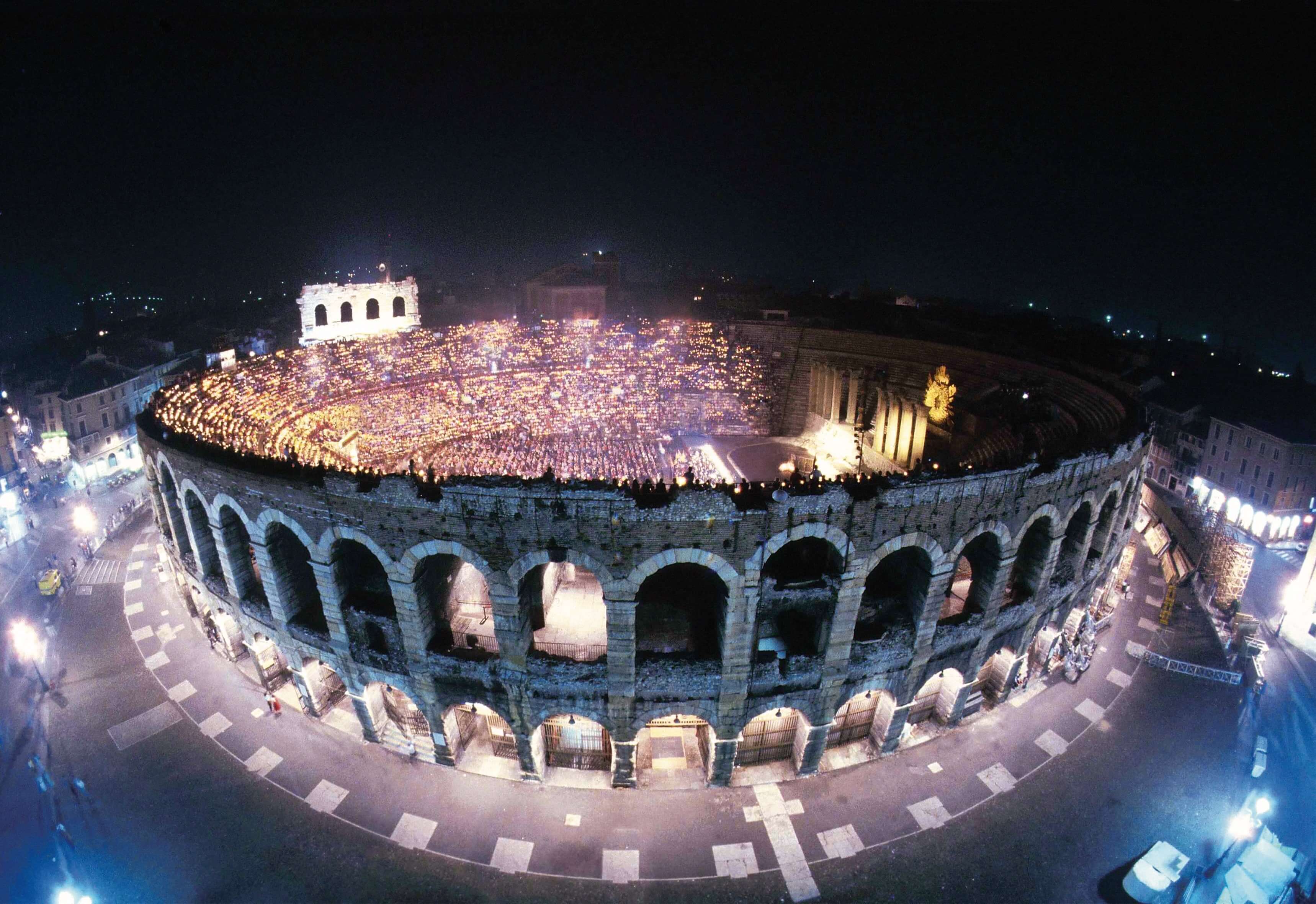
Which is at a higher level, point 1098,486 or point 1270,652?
point 1098,486

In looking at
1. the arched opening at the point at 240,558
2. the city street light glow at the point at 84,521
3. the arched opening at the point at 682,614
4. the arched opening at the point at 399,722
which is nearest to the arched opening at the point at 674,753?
the arched opening at the point at 682,614

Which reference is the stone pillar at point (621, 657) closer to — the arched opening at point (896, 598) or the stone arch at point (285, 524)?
the arched opening at point (896, 598)

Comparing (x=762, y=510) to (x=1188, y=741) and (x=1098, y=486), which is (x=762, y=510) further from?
(x=1188, y=741)

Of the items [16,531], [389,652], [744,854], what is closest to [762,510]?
[744,854]

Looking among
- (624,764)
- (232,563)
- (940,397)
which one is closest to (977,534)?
(624,764)

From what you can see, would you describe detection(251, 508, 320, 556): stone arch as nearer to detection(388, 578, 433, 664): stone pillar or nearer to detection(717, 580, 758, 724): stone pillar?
detection(388, 578, 433, 664): stone pillar

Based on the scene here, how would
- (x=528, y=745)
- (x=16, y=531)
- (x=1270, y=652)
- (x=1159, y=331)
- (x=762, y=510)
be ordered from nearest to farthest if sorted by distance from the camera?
(x=762, y=510), (x=528, y=745), (x=1270, y=652), (x=16, y=531), (x=1159, y=331)
